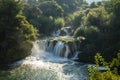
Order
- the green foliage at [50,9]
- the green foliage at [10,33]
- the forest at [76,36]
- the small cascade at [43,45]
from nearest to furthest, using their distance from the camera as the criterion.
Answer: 1. the green foliage at [10,33]
2. the forest at [76,36]
3. the small cascade at [43,45]
4. the green foliage at [50,9]

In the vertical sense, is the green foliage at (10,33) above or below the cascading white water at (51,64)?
above

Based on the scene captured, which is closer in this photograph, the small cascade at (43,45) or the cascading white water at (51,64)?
the cascading white water at (51,64)

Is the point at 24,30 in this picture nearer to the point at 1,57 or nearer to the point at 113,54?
the point at 1,57

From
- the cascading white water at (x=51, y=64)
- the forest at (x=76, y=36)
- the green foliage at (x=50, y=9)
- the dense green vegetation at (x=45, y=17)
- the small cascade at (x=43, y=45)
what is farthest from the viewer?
the green foliage at (x=50, y=9)

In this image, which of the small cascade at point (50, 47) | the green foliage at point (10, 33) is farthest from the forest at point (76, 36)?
the small cascade at point (50, 47)

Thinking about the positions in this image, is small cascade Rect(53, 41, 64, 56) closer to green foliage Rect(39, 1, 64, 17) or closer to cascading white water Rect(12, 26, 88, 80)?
cascading white water Rect(12, 26, 88, 80)

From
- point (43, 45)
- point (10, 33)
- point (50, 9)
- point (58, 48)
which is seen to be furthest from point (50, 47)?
point (50, 9)

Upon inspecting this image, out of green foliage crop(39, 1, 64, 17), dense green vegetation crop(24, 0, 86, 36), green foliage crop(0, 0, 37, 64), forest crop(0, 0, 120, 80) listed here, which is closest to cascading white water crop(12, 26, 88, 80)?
forest crop(0, 0, 120, 80)

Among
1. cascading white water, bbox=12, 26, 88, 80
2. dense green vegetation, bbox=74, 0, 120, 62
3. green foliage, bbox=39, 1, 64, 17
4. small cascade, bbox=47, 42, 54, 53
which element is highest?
green foliage, bbox=39, 1, 64, 17

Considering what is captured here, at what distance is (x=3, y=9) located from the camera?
106 feet

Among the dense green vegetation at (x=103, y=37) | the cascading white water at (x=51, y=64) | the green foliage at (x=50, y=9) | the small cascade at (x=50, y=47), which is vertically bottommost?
the cascading white water at (x=51, y=64)

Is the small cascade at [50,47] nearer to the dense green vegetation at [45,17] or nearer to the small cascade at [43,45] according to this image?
the small cascade at [43,45]

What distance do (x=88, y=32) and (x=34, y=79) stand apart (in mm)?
13648

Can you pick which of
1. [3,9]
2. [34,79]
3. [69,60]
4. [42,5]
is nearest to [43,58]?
[69,60]
